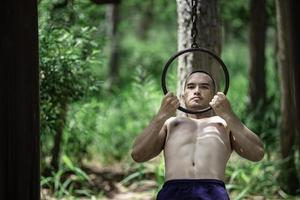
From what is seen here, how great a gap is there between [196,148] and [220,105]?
0.32 m

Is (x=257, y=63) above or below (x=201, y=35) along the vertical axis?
below

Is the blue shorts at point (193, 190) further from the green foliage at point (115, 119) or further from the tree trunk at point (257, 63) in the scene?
the tree trunk at point (257, 63)

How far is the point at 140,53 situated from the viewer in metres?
17.3

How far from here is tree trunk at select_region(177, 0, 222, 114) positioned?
549 cm

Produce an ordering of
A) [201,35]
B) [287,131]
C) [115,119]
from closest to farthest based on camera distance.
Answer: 1. [201,35]
2. [287,131]
3. [115,119]

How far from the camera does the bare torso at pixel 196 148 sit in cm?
391

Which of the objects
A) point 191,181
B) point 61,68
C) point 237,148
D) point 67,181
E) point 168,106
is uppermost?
point 61,68

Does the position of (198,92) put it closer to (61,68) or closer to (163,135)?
(163,135)

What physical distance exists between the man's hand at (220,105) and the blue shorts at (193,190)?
1.40ft

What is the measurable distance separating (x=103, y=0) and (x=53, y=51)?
100 cm

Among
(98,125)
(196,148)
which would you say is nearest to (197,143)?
(196,148)

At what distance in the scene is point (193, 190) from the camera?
3.78 meters
